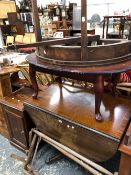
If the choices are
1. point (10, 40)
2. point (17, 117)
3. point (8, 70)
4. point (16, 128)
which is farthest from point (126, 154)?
point (10, 40)

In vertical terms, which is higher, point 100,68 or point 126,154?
point 100,68

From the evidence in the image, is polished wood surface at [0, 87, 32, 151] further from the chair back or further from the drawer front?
the chair back

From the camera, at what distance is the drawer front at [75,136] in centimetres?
101

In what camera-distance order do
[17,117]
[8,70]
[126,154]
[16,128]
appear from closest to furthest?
[126,154]
[17,117]
[16,128]
[8,70]

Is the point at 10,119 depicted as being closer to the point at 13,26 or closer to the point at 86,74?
the point at 86,74

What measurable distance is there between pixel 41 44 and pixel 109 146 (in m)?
0.74

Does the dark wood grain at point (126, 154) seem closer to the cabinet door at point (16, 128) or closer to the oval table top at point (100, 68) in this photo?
the oval table top at point (100, 68)

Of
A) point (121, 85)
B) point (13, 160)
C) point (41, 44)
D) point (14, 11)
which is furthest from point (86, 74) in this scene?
point (14, 11)

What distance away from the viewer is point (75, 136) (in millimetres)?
1156

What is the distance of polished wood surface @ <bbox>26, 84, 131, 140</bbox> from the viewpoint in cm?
106

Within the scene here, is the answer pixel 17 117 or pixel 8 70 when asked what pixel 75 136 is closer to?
pixel 17 117

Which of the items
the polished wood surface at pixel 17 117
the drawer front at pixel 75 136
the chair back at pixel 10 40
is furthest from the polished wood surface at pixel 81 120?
the chair back at pixel 10 40

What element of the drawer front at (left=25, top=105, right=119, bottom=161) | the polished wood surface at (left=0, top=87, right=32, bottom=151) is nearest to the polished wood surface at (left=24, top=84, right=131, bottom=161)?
the drawer front at (left=25, top=105, right=119, bottom=161)

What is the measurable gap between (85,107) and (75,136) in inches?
9.4
